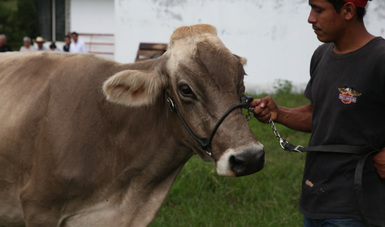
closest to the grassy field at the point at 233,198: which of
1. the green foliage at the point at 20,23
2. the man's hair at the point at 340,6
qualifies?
the man's hair at the point at 340,6

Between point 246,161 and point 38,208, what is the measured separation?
155 cm

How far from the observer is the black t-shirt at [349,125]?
2516 millimetres

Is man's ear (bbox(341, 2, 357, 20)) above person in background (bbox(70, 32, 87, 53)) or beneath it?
above

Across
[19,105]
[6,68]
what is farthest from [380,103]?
[6,68]

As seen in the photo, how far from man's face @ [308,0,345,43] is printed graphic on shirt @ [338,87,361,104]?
0.97 feet

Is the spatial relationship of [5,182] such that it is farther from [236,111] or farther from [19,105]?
[236,111]

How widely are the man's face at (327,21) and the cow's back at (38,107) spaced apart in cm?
152

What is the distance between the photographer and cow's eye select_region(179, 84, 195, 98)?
2.82 m

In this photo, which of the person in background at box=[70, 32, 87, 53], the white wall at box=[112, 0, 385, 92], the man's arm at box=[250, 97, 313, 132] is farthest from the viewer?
the person in background at box=[70, 32, 87, 53]

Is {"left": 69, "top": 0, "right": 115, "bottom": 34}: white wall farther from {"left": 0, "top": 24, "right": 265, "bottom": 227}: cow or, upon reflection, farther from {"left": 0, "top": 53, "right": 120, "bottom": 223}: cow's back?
{"left": 0, "top": 24, "right": 265, "bottom": 227}: cow

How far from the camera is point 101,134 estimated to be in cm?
326

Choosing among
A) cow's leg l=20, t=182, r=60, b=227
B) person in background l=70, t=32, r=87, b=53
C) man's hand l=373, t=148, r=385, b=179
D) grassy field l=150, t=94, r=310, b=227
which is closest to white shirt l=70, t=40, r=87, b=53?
person in background l=70, t=32, r=87, b=53

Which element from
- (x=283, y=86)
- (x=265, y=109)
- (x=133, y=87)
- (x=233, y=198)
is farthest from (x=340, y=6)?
(x=283, y=86)

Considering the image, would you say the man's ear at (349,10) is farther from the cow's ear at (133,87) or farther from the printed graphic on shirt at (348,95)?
the cow's ear at (133,87)
